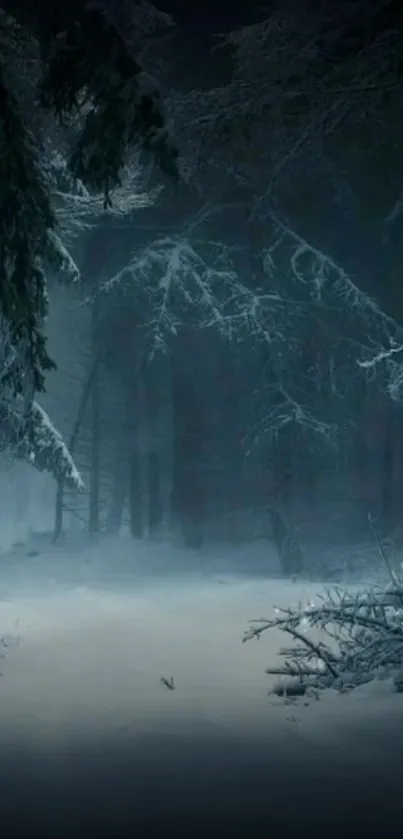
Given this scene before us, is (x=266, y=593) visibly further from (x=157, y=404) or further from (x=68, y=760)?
(x=68, y=760)

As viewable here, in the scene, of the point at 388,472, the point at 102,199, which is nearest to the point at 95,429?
the point at 388,472

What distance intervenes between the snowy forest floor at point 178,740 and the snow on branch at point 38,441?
2.28 metres

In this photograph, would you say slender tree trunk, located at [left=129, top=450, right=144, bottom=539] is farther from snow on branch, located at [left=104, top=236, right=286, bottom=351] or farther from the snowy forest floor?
the snowy forest floor

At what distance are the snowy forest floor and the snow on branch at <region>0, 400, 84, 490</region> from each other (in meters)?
2.28

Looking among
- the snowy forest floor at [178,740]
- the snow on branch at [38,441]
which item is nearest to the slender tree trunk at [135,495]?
the snow on branch at [38,441]

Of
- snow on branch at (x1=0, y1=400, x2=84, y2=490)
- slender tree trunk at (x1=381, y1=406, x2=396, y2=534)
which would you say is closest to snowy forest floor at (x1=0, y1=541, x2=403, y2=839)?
snow on branch at (x1=0, y1=400, x2=84, y2=490)

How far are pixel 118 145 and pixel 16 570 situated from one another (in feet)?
50.1

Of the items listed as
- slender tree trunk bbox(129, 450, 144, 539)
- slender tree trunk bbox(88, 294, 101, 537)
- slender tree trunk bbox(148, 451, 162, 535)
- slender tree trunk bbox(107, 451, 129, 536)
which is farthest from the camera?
slender tree trunk bbox(107, 451, 129, 536)

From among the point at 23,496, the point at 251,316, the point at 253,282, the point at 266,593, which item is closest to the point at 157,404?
the point at 253,282

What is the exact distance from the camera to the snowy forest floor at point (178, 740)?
6.40 meters

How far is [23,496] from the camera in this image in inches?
1626

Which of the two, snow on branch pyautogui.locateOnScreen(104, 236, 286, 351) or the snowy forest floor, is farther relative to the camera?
snow on branch pyautogui.locateOnScreen(104, 236, 286, 351)

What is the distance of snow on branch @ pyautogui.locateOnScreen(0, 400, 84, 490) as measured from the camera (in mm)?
12625

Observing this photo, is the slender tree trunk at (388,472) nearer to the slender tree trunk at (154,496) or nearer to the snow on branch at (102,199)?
the slender tree trunk at (154,496)
